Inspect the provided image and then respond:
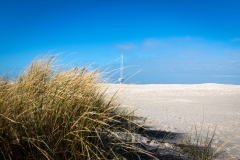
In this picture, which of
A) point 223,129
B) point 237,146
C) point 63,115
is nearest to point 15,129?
point 63,115

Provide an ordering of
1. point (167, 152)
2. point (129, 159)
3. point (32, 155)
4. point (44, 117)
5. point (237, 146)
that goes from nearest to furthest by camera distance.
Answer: point (32, 155), point (44, 117), point (129, 159), point (167, 152), point (237, 146)

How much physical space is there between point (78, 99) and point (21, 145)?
74cm

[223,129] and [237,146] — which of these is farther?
[223,129]

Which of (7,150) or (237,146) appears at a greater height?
(7,150)

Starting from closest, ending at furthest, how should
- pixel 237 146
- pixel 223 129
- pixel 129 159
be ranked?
1. pixel 129 159
2. pixel 237 146
3. pixel 223 129

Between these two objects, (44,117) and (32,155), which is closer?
(32,155)

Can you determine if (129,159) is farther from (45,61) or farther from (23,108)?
(45,61)

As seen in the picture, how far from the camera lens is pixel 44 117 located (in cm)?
171

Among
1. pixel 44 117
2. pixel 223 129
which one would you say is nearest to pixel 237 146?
pixel 223 129

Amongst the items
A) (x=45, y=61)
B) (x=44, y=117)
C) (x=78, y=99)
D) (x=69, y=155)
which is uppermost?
(x=45, y=61)

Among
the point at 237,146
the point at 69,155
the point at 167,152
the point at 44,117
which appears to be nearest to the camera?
the point at 69,155

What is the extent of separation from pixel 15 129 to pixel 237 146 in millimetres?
3671

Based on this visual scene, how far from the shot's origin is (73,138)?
5.24 feet

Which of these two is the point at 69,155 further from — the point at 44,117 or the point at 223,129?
the point at 223,129
